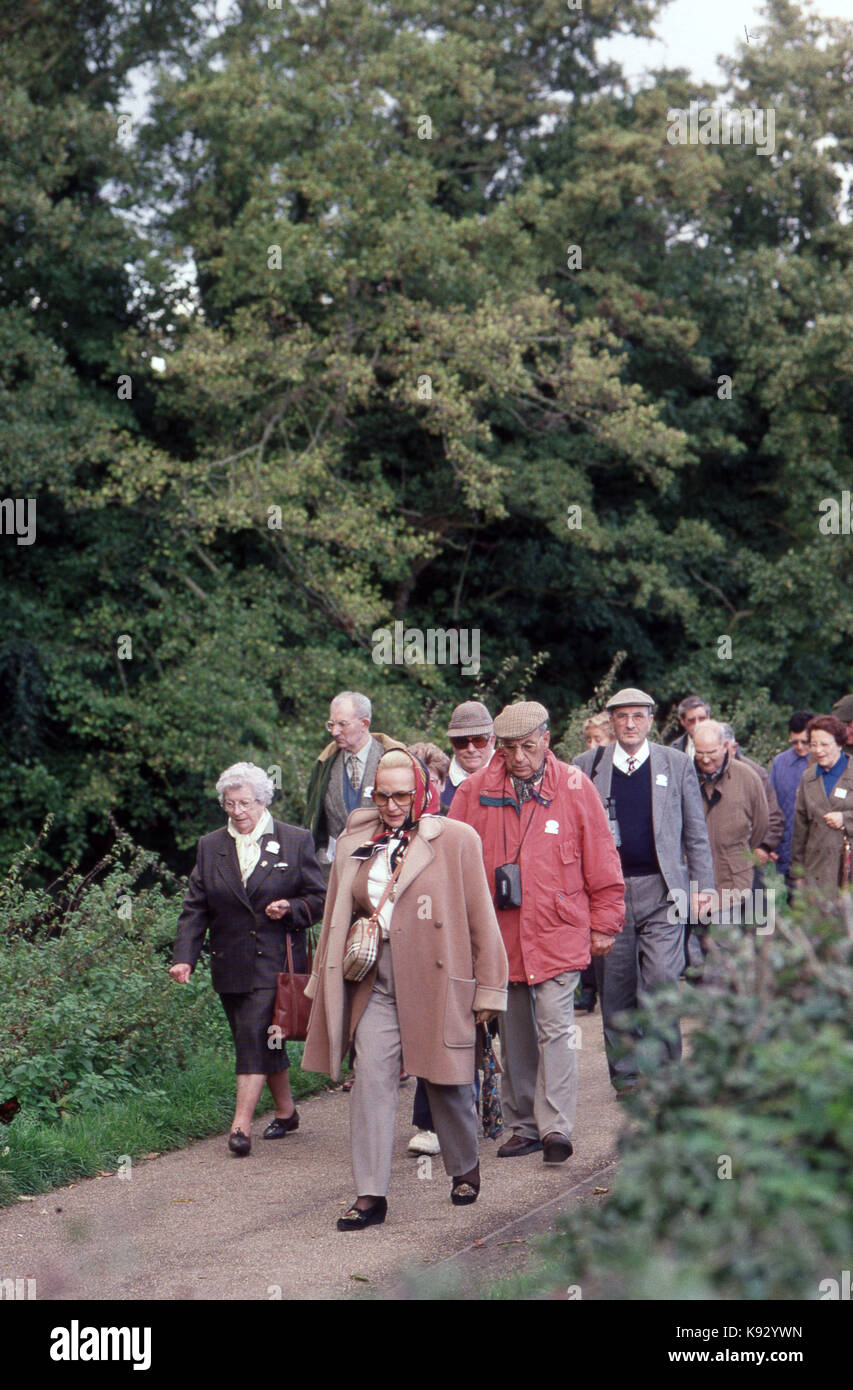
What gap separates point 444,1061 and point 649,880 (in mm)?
2014

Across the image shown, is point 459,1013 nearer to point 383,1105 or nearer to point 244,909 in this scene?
point 383,1105

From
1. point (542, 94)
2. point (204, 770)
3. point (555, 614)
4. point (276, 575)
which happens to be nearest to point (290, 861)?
point (204, 770)

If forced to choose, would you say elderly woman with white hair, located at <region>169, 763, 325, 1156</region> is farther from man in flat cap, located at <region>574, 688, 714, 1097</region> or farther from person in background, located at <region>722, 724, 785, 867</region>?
person in background, located at <region>722, 724, 785, 867</region>

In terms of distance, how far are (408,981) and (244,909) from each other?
5.18 ft

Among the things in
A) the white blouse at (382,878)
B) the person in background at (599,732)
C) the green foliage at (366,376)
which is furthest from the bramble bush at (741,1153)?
the green foliage at (366,376)

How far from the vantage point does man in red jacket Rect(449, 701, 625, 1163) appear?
7.03 metres

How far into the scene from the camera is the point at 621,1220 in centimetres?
250

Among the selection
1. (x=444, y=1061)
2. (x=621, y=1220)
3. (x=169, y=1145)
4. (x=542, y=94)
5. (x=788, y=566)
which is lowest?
(x=169, y=1145)

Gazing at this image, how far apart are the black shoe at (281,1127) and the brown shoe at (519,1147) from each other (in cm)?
120

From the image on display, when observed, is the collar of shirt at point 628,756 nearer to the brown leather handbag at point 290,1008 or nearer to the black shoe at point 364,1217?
the brown leather handbag at point 290,1008

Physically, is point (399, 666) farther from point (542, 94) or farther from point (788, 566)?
point (542, 94)

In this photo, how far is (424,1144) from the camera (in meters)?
7.43

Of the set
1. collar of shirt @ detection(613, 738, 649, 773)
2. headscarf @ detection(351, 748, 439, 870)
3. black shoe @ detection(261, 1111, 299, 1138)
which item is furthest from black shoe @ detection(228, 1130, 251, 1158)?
collar of shirt @ detection(613, 738, 649, 773)

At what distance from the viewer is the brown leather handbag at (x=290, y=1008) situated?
748 cm
